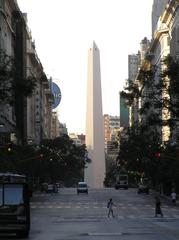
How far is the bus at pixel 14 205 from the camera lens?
1216 inches

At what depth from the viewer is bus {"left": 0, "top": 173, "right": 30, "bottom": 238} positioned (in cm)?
3089

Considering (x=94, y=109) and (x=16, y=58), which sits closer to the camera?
(x=16, y=58)

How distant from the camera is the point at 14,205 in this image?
31.0 m

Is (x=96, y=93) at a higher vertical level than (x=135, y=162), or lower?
higher

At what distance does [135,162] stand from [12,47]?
32.1m

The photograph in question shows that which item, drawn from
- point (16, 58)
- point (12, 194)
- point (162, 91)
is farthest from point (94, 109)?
point (12, 194)

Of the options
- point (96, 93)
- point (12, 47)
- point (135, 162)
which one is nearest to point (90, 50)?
point (96, 93)

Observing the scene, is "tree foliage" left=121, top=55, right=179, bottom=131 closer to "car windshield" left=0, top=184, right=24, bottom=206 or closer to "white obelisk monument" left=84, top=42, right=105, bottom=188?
"car windshield" left=0, top=184, right=24, bottom=206

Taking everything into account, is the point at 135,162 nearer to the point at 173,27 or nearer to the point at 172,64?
the point at 173,27

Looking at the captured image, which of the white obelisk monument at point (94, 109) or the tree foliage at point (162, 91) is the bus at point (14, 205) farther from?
the white obelisk monument at point (94, 109)

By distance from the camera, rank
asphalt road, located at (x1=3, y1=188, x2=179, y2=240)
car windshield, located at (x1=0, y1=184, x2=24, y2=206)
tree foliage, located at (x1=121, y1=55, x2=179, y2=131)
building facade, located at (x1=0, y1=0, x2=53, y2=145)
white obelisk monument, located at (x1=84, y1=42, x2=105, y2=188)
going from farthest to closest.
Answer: white obelisk monument, located at (x1=84, y1=42, x2=105, y2=188) → building facade, located at (x1=0, y1=0, x2=53, y2=145) → tree foliage, located at (x1=121, y1=55, x2=179, y2=131) → asphalt road, located at (x1=3, y1=188, x2=179, y2=240) → car windshield, located at (x1=0, y1=184, x2=24, y2=206)

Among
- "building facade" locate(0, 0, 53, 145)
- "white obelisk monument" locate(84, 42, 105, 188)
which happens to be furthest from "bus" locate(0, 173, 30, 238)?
"white obelisk monument" locate(84, 42, 105, 188)

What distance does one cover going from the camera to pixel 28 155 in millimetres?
110562

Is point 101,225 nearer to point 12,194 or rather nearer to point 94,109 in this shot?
point 12,194
